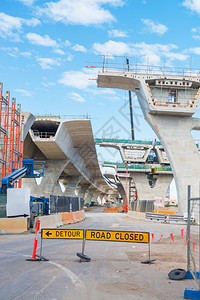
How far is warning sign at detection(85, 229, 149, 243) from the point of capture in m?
10.5

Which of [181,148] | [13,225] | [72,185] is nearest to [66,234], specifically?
[13,225]

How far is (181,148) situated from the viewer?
35281 mm

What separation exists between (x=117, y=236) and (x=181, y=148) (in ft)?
85.7

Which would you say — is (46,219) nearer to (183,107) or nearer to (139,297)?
(139,297)

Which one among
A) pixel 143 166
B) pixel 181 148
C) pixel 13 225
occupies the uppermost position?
pixel 181 148

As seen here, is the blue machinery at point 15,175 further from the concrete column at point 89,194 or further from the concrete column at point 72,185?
the concrete column at point 89,194

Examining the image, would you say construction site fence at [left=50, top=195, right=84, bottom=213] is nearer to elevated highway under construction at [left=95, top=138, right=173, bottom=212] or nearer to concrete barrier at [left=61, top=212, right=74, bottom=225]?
concrete barrier at [left=61, top=212, right=74, bottom=225]

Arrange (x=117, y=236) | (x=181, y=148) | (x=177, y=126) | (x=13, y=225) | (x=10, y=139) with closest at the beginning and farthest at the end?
1. (x=117, y=236)
2. (x=13, y=225)
3. (x=10, y=139)
4. (x=181, y=148)
5. (x=177, y=126)

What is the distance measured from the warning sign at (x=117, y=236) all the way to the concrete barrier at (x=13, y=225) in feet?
35.5

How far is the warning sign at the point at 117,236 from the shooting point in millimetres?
10477

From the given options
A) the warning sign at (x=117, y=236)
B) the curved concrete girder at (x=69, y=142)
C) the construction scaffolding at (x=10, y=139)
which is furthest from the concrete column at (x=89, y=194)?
the warning sign at (x=117, y=236)

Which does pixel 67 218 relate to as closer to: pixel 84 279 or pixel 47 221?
pixel 47 221

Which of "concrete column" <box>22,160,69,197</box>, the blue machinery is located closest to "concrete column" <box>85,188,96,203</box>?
"concrete column" <box>22,160,69,197</box>

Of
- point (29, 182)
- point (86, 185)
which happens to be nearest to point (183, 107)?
point (29, 182)
